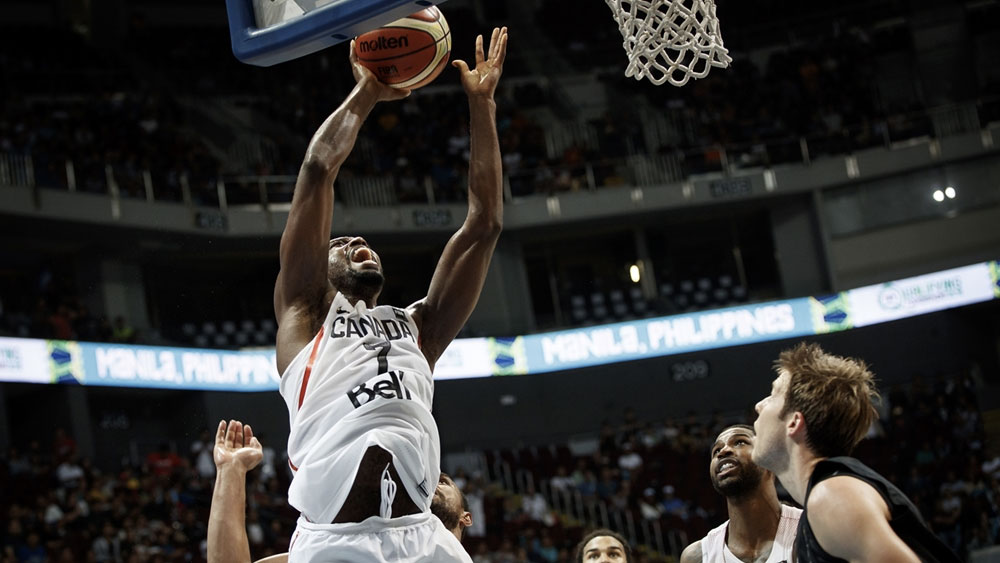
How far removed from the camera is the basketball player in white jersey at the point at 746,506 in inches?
169

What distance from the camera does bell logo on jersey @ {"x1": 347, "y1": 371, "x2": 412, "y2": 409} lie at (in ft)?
10.4

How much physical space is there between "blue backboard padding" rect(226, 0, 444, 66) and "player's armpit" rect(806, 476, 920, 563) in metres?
1.84

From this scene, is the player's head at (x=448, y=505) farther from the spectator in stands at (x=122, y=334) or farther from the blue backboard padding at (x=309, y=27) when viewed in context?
the spectator in stands at (x=122, y=334)

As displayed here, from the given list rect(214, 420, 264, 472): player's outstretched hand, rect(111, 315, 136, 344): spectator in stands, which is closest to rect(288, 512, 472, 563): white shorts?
rect(214, 420, 264, 472): player's outstretched hand

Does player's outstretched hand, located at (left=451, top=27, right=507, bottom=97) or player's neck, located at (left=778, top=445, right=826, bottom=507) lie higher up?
A: player's outstretched hand, located at (left=451, top=27, right=507, bottom=97)

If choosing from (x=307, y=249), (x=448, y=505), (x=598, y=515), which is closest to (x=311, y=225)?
(x=307, y=249)

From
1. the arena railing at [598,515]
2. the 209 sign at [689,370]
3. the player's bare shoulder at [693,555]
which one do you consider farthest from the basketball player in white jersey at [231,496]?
the 209 sign at [689,370]

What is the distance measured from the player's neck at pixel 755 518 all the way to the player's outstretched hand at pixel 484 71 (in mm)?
1844

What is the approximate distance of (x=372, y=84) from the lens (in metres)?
3.77

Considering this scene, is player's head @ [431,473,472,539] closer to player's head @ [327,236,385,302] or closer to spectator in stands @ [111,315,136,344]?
player's head @ [327,236,385,302]

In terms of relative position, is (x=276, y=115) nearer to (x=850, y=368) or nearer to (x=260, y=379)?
(x=260, y=379)

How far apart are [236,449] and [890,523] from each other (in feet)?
7.27

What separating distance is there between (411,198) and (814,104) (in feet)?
27.4

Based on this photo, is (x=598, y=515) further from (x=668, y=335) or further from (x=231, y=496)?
(x=231, y=496)
